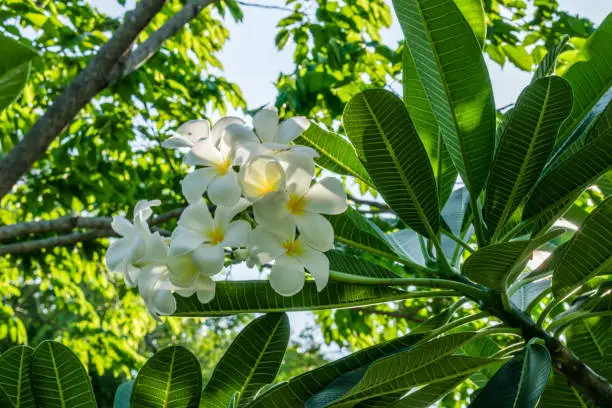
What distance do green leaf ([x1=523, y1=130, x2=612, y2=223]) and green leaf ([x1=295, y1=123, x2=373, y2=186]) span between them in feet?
0.66

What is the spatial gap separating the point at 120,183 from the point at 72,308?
4.63 ft

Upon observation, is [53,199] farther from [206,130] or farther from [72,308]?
[206,130]

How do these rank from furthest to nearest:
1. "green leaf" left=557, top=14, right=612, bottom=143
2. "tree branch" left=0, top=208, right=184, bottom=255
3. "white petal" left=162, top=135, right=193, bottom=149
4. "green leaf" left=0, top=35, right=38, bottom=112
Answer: "tree branch" left=0, top=208, right=184, bottom=255 < "green leaf" left=557, top=14, right=612, bottom=143 < "white petal" left=162, top=135, right=193, bottom=149 < "green leaf" left=0, top=35, right=38, bottom=112

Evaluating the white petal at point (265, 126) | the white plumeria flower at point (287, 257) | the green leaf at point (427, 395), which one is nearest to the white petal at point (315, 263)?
the white plumeria flower at point (287, 257)

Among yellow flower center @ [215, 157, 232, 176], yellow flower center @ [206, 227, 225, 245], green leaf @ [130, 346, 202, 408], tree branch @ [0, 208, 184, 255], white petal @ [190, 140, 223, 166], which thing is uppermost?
tree branch @ [0, 208, 184, 255]

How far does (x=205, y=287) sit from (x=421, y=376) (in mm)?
227

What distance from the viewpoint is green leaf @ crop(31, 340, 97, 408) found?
2.20ft

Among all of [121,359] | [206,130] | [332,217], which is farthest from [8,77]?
[121,359]

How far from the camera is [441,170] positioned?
0.85 m

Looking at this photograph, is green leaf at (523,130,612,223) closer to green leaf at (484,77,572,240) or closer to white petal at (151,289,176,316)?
green leaf at (484,77,572,240)

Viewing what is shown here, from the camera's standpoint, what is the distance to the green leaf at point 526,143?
66cm

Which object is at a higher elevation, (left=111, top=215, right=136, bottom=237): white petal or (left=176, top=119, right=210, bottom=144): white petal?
(left=176, top=119, right=210, bottom=144): white petal

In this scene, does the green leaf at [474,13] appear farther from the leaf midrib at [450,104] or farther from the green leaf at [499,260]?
the green leaf at [499,260]

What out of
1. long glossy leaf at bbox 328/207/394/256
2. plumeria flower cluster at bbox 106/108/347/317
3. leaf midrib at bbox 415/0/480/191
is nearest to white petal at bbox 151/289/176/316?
plumeria flower cluster at bbox 106/108/347/317
